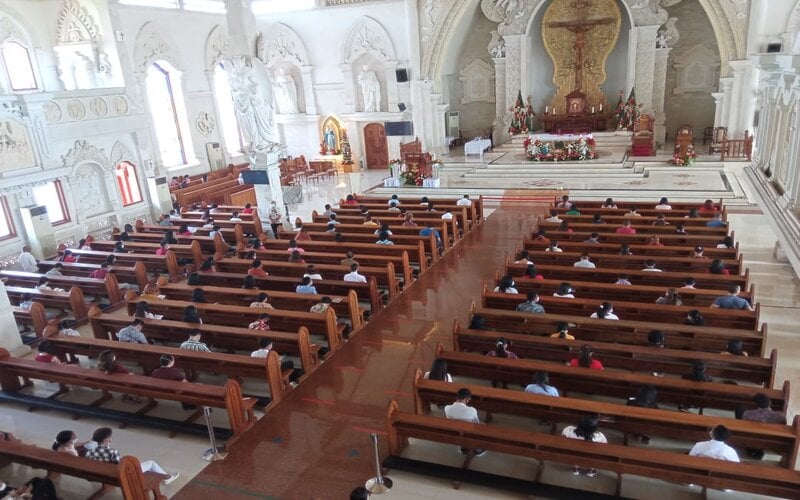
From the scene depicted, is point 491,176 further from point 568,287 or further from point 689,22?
point 568,287

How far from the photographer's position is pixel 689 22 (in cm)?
1916

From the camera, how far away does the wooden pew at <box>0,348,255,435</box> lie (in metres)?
5.66

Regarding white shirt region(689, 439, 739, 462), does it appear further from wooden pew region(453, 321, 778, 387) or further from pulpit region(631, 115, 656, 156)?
pulpit region(631, 115, 656, 156)

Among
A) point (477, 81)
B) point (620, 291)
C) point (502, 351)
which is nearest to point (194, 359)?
point (502, 351)

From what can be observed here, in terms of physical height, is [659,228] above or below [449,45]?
below

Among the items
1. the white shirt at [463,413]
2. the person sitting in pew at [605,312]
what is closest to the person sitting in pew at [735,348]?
the person sitting in pew at [605,312]

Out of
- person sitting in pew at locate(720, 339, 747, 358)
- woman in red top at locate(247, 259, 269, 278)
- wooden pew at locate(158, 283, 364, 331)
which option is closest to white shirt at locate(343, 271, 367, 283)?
wooden pew at locate(158, 283, 364, 331)

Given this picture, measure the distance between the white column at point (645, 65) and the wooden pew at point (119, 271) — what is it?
55.1ft

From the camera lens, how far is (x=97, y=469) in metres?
4.55

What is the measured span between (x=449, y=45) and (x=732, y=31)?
29.3 ft

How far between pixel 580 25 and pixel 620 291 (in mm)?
15604

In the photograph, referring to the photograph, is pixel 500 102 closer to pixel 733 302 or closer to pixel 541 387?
pixel 733 302

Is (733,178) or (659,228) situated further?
(733,178)

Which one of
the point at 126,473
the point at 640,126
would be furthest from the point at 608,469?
the point at 640,126
